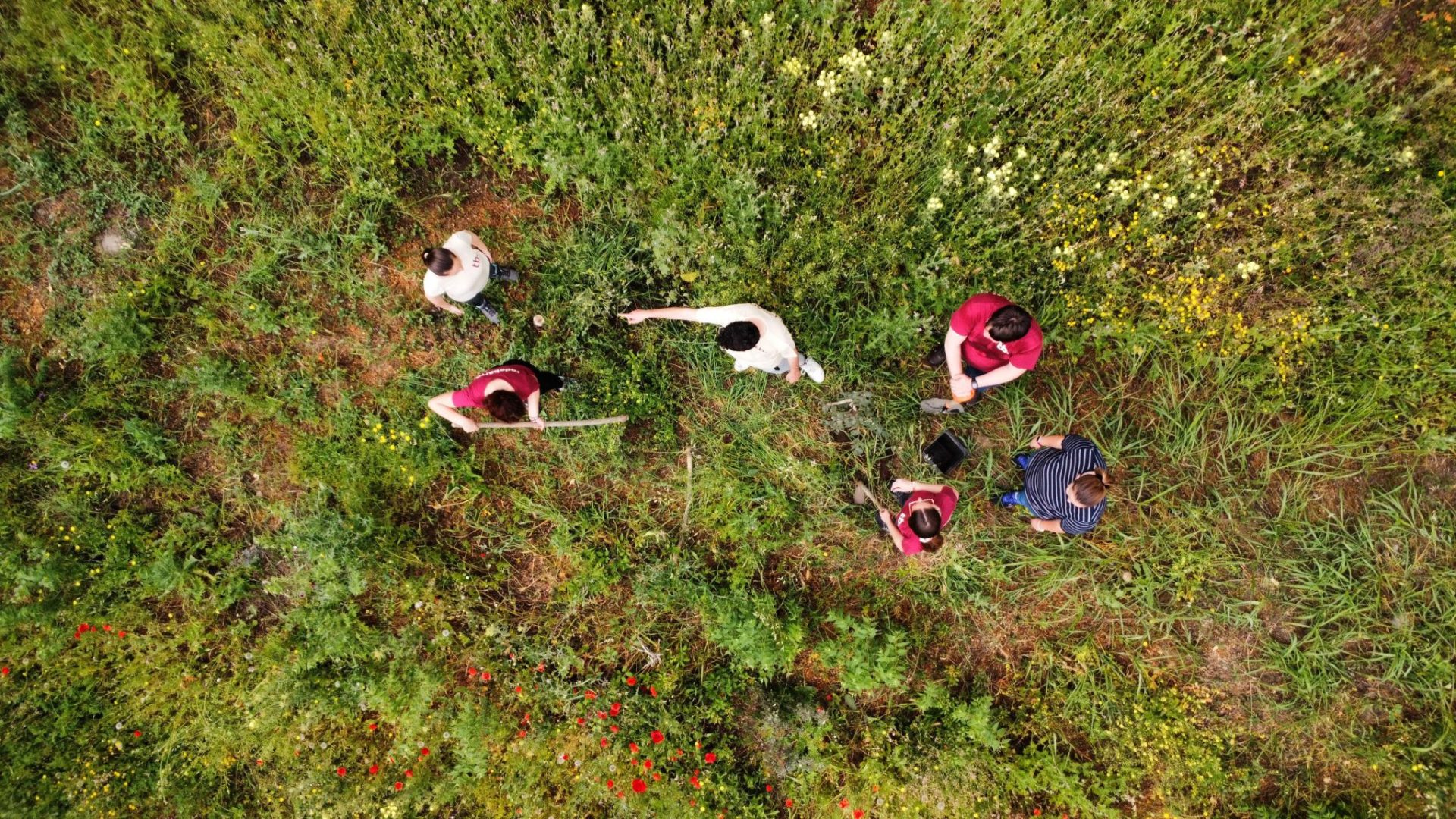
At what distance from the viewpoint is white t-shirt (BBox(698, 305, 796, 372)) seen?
4.52 metres

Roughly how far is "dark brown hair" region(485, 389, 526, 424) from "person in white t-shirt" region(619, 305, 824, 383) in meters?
1.11

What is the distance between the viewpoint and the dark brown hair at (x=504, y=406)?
459 centimetres

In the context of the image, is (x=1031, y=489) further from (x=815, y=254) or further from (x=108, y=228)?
(x=108, y=228)

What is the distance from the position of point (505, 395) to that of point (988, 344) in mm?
3653

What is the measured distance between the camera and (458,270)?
15.7ft

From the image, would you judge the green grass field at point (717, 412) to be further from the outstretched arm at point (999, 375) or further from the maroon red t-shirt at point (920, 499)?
the outstretched arm at point (999, 375)

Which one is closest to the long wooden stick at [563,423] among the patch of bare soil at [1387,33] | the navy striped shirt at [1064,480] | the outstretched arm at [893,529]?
the outstretched arm at [893,529]

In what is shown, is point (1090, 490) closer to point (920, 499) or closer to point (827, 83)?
point (920, 499)

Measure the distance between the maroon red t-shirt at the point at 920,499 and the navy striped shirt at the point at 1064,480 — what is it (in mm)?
636

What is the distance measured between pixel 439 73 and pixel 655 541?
15.1 ft

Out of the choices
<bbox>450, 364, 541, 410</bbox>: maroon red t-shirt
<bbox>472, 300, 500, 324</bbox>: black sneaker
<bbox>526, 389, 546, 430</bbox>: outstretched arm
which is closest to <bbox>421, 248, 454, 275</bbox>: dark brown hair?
<bbox>472, 300, 500, 324</bbox>: black sneaker

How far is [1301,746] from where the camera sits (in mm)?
5277

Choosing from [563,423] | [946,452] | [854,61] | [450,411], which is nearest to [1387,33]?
[854,61]

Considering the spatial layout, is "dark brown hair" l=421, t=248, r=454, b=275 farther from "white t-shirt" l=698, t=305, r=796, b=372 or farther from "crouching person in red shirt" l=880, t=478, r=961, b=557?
"crouching person in red shirt" l=880, t=478, r=961, b=557
